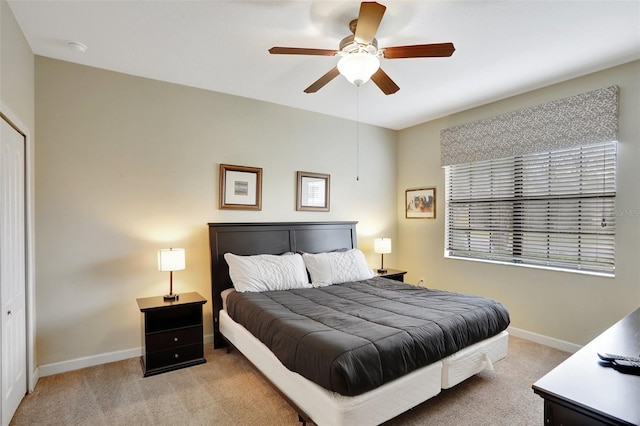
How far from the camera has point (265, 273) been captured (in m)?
3.40

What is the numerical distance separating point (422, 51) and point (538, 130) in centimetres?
226

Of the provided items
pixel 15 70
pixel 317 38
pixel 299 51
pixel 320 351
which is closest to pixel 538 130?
pixel 317 38

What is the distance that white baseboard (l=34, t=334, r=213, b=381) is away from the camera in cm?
287

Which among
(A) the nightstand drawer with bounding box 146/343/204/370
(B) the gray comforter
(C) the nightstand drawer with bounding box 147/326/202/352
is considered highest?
(B) the gray comforter

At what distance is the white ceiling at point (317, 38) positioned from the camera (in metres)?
2.23

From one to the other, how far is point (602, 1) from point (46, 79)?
4363mm

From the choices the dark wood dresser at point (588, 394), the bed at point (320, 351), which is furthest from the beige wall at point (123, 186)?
the dark wood dresser at point (588, 394)

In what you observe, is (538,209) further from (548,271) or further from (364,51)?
(364,51)

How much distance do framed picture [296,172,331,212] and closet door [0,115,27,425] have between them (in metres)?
2.73

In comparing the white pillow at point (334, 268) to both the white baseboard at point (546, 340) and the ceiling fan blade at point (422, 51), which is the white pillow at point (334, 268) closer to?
the white baseboard at point (546, 340)

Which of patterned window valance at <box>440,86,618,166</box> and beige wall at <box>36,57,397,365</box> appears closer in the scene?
beige wall at <box>36,57,397,365</box>

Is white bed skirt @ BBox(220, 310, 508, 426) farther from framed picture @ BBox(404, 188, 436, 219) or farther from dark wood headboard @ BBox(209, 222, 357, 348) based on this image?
framed picture @ BBox(404, 188, 436, 219)

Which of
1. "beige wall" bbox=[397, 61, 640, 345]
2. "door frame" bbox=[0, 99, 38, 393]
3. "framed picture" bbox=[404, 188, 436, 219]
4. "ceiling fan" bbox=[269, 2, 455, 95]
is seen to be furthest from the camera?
"framed picture" bbox=[404, 188, 436, 219]

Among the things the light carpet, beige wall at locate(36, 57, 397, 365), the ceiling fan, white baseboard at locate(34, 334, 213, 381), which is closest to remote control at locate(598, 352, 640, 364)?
the light carpet
